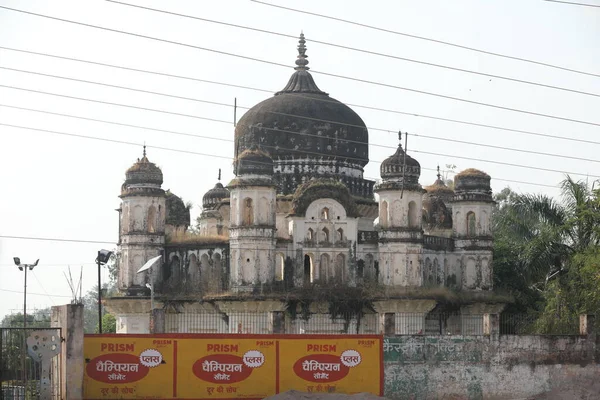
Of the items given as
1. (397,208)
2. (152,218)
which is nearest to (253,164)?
(152,218)

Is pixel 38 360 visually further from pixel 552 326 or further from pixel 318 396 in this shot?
pixel 552 326

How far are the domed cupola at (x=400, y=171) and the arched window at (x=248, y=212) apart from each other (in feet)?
17.9

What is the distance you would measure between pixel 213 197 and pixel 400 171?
11537 millimetres

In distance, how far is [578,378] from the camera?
35.2 metres

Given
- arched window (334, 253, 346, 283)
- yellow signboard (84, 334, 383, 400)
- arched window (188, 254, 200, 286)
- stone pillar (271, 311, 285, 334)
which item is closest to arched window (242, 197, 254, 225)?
arched window (188, 254, 200, 286)

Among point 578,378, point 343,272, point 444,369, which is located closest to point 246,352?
point 444,369

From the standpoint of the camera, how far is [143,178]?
5184 centimetres

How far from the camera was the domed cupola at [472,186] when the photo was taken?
5484 cm

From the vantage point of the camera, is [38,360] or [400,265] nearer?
[38,360]

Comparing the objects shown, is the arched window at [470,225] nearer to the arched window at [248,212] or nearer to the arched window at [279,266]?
the arched window at [279,266]

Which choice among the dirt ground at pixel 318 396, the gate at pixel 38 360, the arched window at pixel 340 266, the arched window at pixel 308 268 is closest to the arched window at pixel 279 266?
the arched window at pixel 308 268

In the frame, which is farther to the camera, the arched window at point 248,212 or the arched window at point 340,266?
the arched window at point 340,266

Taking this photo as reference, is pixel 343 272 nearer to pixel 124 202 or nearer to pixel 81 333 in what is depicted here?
pixel 124 202

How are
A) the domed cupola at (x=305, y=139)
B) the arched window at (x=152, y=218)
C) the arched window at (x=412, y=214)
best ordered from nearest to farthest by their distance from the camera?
the arched window at (x=412, y=214), the arched window at (x=152, y=218), the domed cupola at (x=305, y=139)
